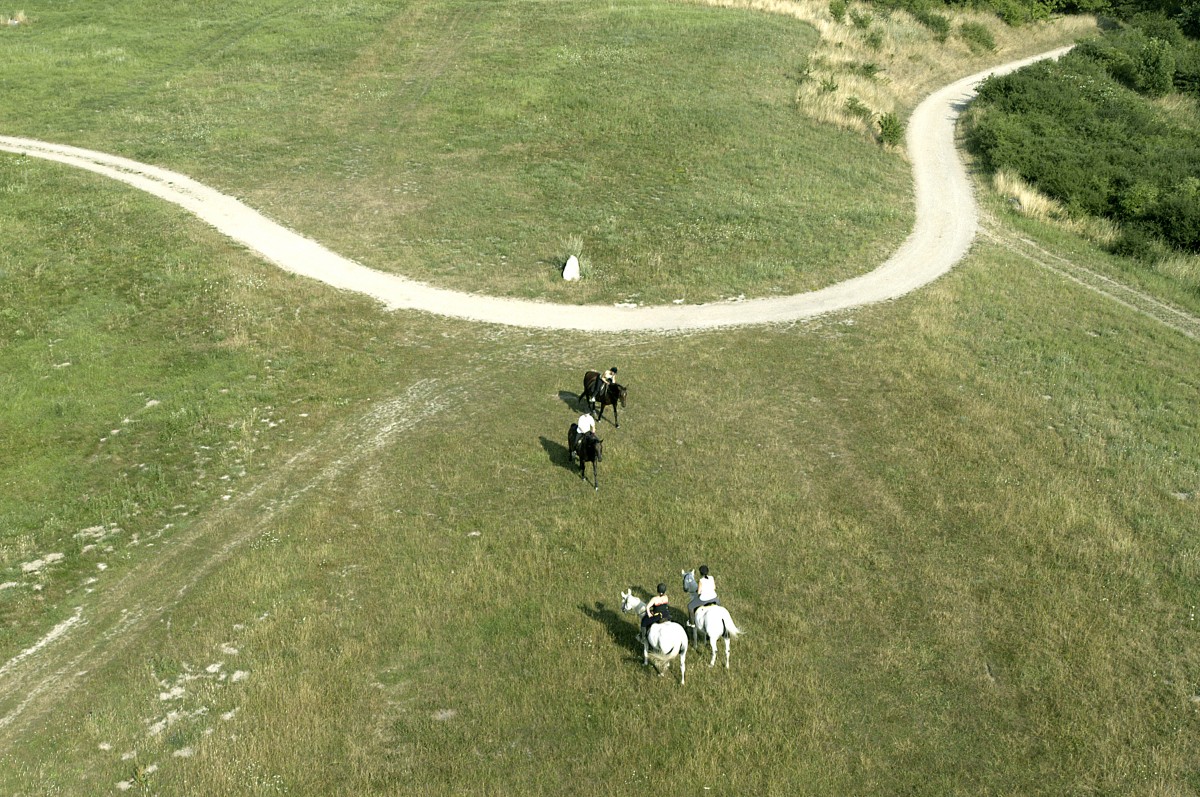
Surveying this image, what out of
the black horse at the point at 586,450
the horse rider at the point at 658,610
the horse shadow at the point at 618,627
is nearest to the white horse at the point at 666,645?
the horse rider at the point at 658,610

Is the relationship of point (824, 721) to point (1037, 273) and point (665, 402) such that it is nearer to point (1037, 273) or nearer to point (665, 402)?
point (665, 402)

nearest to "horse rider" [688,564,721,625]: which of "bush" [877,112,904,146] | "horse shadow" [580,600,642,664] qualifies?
"horse shadow" [580,600,642,664]

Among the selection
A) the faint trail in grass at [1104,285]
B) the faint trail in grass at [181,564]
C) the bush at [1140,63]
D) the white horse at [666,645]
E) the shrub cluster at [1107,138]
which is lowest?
the faint trail in grass at [181,564]

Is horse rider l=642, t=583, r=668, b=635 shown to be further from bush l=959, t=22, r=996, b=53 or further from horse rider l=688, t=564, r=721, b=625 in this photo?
bush l=959, t=22, r=996, b=53

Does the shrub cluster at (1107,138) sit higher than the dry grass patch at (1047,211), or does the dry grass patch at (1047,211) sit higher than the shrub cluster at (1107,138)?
the shrub cluster at (1107,138)

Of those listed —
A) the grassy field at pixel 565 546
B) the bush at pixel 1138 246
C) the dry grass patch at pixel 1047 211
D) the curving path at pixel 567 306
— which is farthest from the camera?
the dry grass patch at pixel 1047 211

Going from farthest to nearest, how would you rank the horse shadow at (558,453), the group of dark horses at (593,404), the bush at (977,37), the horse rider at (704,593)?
the bush at (977,37), the horse shadow at (558,453), the group of dark horses at (593,404), the horse rider at (704,593)

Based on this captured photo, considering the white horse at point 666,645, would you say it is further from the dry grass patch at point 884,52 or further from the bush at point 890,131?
the dry grass patch at point 884,52

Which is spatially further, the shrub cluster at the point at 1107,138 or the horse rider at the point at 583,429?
the shrub cluster at the point at 1107,138
